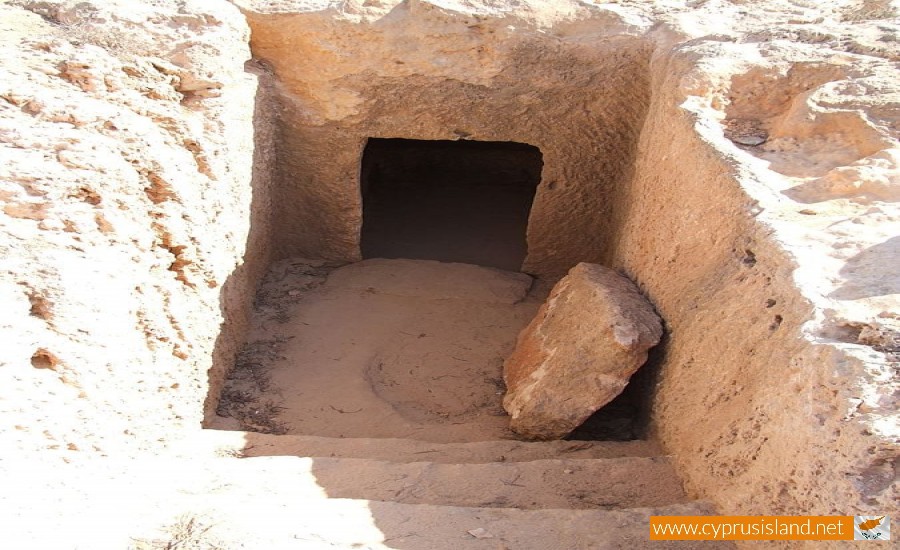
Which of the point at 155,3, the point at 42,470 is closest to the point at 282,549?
the point at 42,470

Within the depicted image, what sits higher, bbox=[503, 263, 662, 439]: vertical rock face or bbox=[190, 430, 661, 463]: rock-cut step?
bbox=[503, 263, 662, 439]: vertical rock face

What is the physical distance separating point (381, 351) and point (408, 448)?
115cm

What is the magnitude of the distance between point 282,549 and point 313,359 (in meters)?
2.15

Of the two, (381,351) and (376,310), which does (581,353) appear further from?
(376,310)

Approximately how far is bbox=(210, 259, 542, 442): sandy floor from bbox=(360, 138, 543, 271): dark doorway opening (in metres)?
0.69

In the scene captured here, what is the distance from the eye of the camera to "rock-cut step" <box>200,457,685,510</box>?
287cm

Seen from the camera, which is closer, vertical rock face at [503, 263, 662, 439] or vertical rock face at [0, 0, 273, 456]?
vertical rock face at [0, 0, 273, 456]

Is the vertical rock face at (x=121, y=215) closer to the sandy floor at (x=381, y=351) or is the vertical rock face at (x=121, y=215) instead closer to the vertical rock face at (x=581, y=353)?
the sandy floor at (x=381, y=351)

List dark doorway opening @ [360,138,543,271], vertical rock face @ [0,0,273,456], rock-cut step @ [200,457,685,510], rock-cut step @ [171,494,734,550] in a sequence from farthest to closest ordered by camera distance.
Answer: dark doorway opening @ [360,138,543,271] → rock-cut step @ [200,457,685,510] → vertical rock face @ [0,0,273,456] → rock-cut step @ [171,494,734,550]

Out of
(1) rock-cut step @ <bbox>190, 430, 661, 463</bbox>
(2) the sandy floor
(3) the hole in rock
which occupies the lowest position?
(2) the sandy floor

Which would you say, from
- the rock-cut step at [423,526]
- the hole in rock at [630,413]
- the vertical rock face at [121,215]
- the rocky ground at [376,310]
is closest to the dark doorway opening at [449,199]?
the rocky ground at [376,310]

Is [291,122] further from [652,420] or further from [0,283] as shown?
[652,420]

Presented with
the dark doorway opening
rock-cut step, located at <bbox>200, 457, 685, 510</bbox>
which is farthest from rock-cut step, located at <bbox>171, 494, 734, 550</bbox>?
the dark doorway opening

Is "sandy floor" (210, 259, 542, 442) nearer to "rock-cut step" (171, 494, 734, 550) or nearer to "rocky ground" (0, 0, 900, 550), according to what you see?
"rocky ground" (0, 0, 900, 550)
